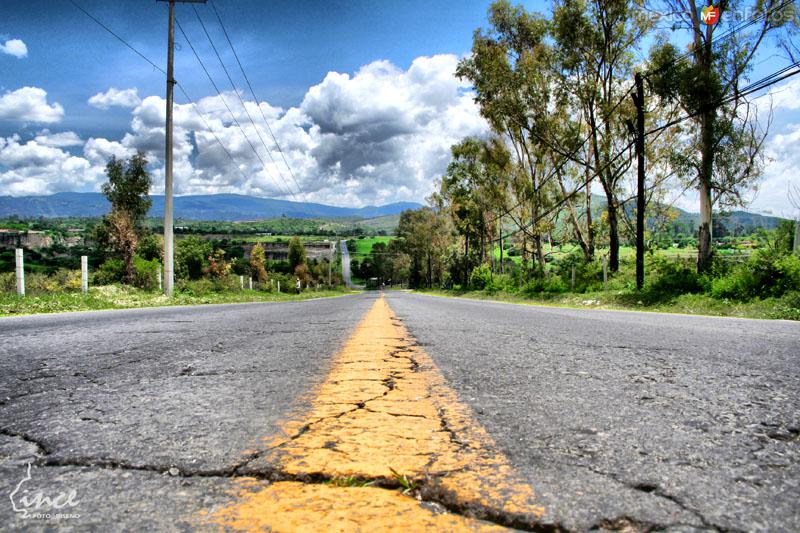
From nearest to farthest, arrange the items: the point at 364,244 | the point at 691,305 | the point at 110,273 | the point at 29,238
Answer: the point at 691,305 → the point at 110,273 → the point at 29,238 → the point at 364,244

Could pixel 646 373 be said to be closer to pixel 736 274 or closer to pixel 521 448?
pixel 521 448

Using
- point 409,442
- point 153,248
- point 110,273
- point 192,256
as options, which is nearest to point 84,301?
point 110,273

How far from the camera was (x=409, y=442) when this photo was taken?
159 centimetres

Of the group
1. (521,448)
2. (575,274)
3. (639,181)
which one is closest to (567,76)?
(639,181)

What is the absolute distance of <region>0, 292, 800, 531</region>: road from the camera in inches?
44.1

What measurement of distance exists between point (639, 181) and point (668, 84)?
12.2ft

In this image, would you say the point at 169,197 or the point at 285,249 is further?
the point at 285,249

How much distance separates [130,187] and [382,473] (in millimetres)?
33267

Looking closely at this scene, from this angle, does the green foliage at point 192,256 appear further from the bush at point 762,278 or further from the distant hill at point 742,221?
the bush at point 762,278

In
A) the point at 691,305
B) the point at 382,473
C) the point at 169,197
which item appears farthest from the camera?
the point at 169,197

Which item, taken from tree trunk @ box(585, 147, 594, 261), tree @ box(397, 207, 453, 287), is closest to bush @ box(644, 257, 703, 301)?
tree trunk @ box(585, 147, 594, 261)

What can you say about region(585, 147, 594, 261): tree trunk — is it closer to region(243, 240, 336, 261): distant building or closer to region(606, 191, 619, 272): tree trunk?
region(606, 191, 619, 272): tree trunk

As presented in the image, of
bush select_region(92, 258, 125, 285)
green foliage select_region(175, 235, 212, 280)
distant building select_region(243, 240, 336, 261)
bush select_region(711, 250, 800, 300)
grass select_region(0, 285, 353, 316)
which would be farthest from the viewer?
distant building select_region(243, 240, 336, 261)

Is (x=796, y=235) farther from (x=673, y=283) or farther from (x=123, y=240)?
(x=123, y=240)
